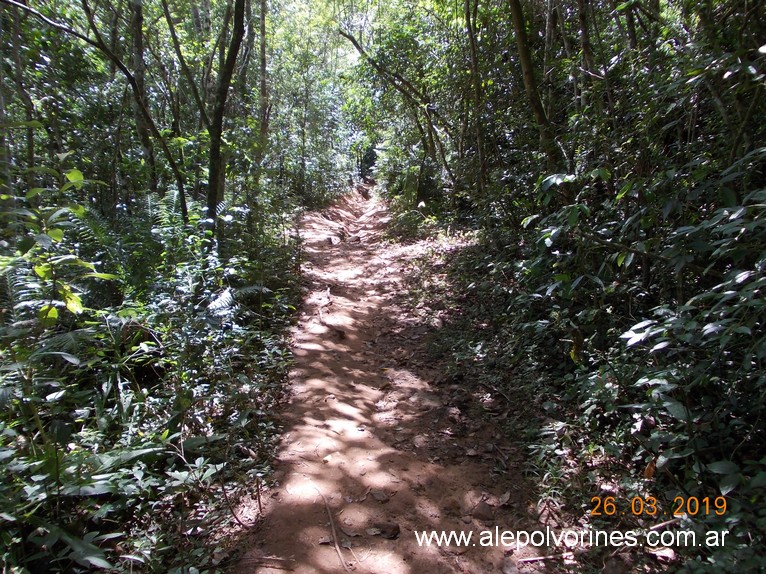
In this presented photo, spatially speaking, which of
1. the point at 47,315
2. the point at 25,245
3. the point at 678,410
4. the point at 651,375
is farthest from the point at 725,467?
the point at 47,315

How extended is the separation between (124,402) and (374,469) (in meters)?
2.10

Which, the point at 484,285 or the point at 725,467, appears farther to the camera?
the point at 484,285

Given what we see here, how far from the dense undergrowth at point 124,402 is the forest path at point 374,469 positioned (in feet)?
0.99

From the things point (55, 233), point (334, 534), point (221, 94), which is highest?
point (221, 94)

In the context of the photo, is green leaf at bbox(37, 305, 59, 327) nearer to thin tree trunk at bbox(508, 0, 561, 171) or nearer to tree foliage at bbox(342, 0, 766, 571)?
tree foliage at bbox(342, 0, 766, 571)

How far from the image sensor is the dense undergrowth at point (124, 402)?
2459 mm

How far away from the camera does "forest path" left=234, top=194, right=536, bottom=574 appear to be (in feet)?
8.33

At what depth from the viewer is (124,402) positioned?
11.4ft

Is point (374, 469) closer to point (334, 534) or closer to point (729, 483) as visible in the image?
point (334, 534)

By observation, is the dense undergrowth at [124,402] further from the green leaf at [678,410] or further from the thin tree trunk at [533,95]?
the thin tree trunk at [533,95]

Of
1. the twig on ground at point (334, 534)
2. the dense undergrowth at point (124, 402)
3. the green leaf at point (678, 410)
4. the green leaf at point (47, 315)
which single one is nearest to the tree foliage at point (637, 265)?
the green leaf at point (678, 410)

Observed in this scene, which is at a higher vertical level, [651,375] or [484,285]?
[484,285]

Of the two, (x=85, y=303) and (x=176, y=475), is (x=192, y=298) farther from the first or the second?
(x=176, y=475)

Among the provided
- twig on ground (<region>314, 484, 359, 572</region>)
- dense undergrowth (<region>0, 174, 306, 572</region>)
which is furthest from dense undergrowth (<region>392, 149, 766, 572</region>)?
dense undergrowth (<region>0, 174, 306, 572</region>)
